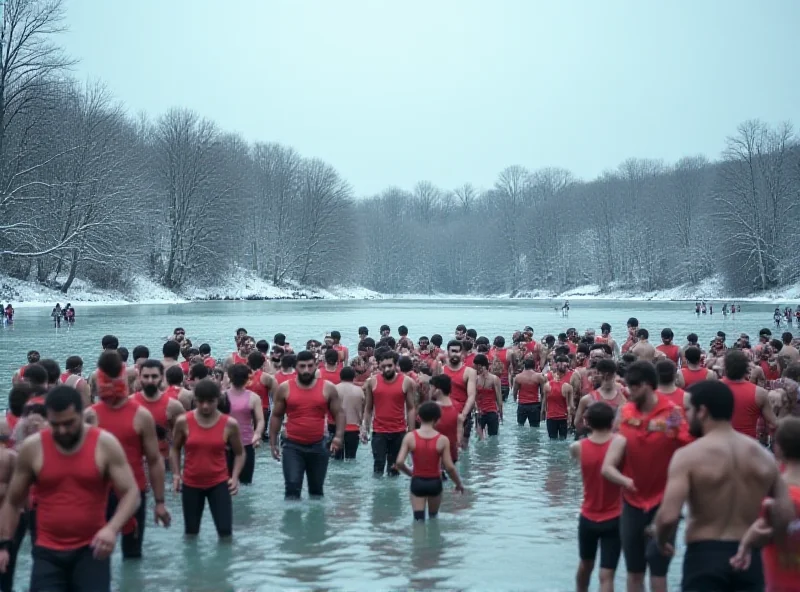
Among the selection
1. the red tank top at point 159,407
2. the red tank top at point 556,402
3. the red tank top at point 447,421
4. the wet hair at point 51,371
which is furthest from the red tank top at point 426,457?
the red tank top at point 556,402

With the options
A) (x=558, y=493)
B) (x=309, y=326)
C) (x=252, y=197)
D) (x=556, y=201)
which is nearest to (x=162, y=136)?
(x=252, y=197)

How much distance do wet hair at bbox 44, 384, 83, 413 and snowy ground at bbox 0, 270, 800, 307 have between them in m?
46.9

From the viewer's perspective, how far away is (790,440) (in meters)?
4.53

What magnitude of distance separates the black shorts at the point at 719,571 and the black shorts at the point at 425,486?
416cm

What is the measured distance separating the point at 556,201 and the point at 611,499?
129 meters

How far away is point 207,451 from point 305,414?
1852 millimetres

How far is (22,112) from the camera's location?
55844 mm

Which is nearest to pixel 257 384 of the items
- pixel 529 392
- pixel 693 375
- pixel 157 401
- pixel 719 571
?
pixel 157 401

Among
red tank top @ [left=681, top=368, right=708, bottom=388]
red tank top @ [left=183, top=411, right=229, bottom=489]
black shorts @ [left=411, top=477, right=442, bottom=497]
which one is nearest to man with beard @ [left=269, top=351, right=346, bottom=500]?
black shorts @ [left=411, top=477, right=442, bottom=497]

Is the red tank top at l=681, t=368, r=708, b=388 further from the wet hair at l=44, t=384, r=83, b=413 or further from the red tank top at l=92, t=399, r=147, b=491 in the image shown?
the wet hair at l=44, t=384, r=83, b=413

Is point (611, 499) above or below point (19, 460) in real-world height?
below

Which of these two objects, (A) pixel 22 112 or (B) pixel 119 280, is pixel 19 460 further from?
(B) pixel 119 280

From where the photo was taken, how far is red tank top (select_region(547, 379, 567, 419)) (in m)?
13.9

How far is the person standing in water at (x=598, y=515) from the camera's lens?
606 centimetres
